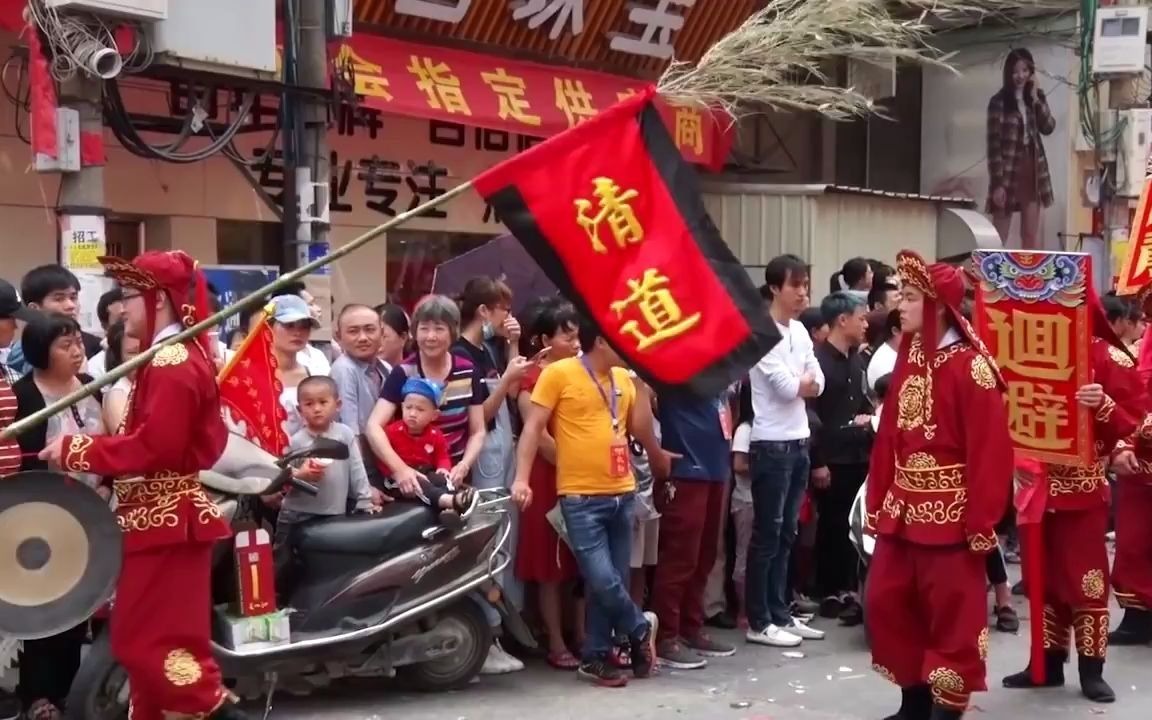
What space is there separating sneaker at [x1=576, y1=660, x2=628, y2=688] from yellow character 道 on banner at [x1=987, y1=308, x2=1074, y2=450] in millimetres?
1987

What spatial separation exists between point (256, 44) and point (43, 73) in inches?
56.9

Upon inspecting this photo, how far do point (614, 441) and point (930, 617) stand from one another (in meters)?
1.50

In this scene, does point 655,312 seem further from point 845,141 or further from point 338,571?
point 845,141

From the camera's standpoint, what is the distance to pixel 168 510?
4.42 meters

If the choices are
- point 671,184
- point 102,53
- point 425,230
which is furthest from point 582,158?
point 425,230

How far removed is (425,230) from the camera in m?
12.5

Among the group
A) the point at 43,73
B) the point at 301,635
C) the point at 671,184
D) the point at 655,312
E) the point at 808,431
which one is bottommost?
the point at 301,635

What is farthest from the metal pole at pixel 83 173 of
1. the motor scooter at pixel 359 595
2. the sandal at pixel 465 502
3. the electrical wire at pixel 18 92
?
the sandal at pixel 465 502

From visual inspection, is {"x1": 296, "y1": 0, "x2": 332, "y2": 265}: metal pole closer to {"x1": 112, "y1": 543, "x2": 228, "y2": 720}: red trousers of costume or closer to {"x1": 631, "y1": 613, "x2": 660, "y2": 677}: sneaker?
{"x1": 631, "y1": 613, "x2": 660, "y2": 677}: sneaker

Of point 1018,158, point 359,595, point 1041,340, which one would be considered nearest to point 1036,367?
point 1041,340

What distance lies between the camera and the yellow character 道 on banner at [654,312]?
367 cm

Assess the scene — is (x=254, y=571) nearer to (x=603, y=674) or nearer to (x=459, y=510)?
(x=459, y=510)

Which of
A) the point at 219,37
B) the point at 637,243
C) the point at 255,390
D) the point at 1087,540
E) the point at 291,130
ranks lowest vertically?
the point at 1087,540

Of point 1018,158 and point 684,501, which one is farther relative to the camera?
point 1018,158
